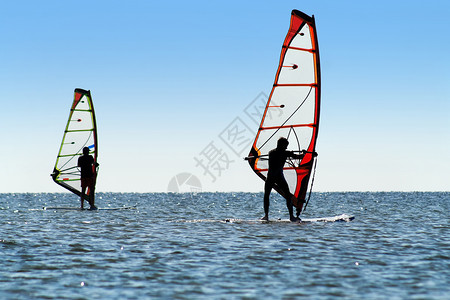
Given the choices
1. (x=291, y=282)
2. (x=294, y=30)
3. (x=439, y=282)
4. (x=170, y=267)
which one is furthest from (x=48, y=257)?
(x=294, y=30)

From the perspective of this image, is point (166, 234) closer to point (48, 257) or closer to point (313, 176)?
point (48, 257)

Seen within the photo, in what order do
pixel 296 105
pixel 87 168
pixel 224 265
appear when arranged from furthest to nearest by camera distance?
pixel 87 168 < pixel 296 105 < pixel 224 265

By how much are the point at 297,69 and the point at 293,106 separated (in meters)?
0.91

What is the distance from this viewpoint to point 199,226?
1216cm

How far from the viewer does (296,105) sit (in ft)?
42.0

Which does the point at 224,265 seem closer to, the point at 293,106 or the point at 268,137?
the point at 268,137

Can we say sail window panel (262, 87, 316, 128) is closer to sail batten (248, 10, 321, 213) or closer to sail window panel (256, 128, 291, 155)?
sail batten (248, 10, 321, 213)

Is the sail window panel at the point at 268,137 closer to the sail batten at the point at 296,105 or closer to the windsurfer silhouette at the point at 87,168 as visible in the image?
the sail batten at the point at 296,105

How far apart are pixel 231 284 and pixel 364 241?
177 inches

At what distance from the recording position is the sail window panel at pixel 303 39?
12.9m

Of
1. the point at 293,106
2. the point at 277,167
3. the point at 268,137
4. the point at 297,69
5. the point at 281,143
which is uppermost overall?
the point at 297,69

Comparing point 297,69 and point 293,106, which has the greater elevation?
point 297,69

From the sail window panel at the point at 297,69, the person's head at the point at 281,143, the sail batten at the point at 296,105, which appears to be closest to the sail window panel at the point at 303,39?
the sail batten at the point at 296,105

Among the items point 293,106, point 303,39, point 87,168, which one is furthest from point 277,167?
point 87,168
